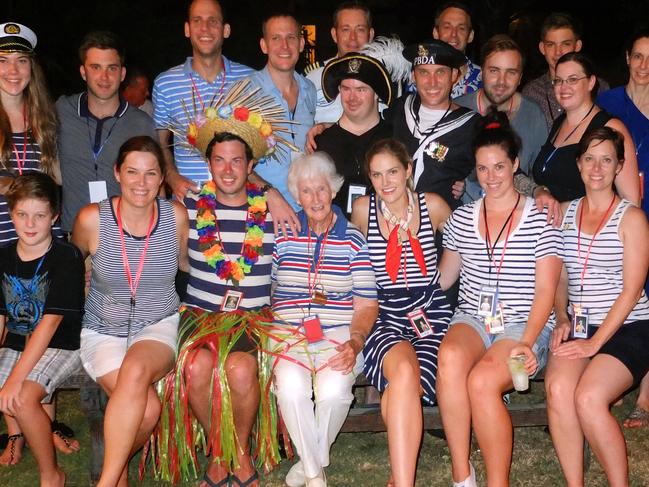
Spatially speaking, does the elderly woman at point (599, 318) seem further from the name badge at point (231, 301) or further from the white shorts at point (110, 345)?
the white shorts at point (110, 345)

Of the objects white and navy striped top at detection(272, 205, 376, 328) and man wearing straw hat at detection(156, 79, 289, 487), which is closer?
man wearing straw hat at detection(156, 79, 289, 487)

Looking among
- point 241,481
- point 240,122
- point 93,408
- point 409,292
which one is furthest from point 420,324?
point 93,408

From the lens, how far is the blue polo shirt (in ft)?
15.1

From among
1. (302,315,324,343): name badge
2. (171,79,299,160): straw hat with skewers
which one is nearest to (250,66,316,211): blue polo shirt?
(171,79,299,160): straw hat with skewers

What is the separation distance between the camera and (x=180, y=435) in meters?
3.72

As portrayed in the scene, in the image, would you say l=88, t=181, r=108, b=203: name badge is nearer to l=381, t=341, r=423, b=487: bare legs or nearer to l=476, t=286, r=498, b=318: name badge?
l=381, t=341, r=423, b=487: bare legs

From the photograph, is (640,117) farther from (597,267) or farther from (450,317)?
(450,317)

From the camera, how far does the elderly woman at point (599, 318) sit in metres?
3.36

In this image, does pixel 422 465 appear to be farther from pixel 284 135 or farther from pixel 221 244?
pixel 284 135

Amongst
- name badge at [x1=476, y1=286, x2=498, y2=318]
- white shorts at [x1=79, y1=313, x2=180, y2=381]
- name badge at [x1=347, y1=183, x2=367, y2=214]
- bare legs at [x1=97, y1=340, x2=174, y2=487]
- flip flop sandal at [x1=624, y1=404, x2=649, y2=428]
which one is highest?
name badge at [x1=347, y1=183, x2=367, y2=214]

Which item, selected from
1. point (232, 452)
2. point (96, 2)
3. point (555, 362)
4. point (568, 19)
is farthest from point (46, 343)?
point (96, 2)

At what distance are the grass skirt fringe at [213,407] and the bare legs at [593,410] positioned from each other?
1.38 metres

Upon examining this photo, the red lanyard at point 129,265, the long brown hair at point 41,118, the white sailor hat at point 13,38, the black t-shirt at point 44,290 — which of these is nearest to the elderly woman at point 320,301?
the red lanyard at point 129,265

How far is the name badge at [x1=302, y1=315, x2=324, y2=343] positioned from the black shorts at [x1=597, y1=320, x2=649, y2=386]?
135cm
